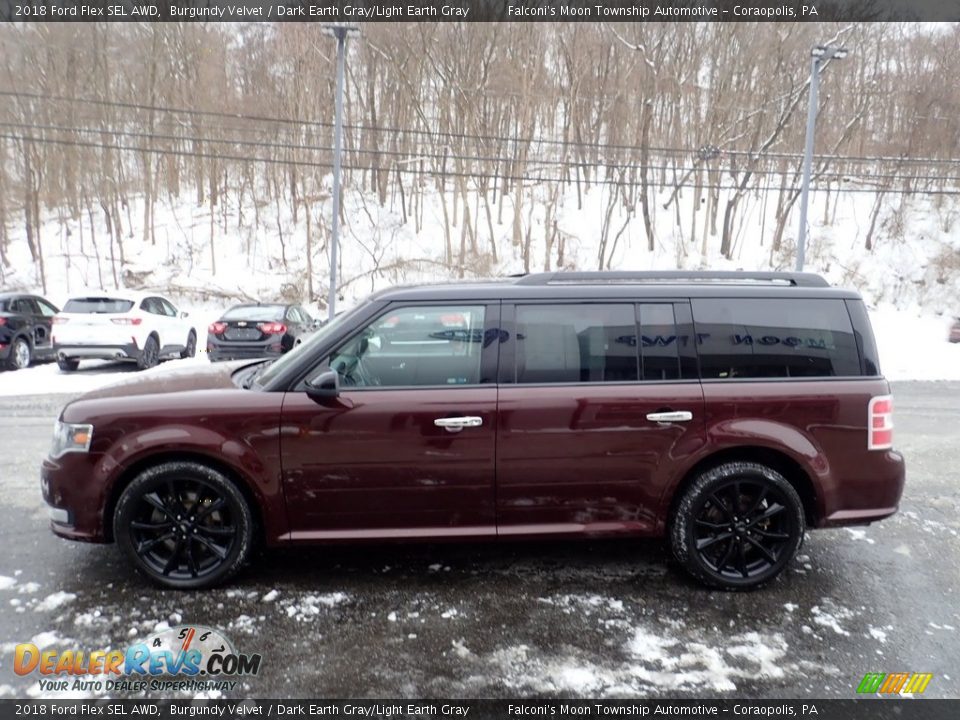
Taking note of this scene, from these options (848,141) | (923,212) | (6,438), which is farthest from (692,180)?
(6,438)

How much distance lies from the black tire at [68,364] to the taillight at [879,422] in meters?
14.0

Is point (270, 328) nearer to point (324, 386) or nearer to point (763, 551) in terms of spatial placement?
point (324, 386)

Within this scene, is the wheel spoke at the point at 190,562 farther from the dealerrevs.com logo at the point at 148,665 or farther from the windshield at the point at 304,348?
the windshield at the point at 304,348

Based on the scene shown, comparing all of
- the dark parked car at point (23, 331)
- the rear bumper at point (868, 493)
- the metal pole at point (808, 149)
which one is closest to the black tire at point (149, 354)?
the dark parked car at point (23, 331)

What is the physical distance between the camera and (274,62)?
99.2ft

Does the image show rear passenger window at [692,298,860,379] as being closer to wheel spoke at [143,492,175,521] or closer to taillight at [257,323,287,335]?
wheel spoke at [143,492,175,521]

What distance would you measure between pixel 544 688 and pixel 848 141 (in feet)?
127

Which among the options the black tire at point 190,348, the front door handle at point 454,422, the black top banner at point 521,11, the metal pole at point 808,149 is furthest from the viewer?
the black top banner at point 521,11

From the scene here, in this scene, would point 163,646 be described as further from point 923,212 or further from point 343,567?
point 923,212

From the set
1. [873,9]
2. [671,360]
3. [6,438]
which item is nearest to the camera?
[671,360]

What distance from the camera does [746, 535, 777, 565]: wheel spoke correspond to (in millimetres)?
3748

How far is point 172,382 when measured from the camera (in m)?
4.04

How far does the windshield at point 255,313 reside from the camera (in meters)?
13.4

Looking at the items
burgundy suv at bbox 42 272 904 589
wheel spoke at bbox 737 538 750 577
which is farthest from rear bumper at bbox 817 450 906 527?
wheel spoke at bbox 737 538 750 577
